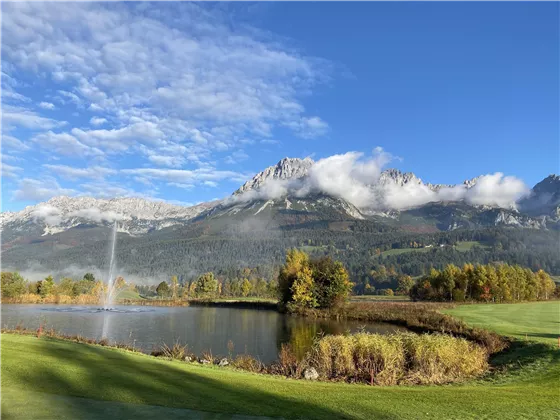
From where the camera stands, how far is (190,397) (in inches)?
528

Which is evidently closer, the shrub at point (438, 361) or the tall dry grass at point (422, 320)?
the shrub at point (438, 361)

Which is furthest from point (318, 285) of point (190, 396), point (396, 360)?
point (190, 396)

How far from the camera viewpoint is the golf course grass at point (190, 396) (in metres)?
11.7

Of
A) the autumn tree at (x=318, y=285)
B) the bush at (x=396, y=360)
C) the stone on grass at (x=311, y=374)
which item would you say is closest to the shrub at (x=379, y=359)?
the bush at (x=396, y=360)

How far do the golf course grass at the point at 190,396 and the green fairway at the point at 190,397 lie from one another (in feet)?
0.10

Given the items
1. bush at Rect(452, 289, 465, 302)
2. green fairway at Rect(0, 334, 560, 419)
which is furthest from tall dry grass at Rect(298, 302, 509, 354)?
bush at Rect(452, 289, 465, 302)

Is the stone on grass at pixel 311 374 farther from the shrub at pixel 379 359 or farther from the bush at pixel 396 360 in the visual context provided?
the shrub at pixel 379 359

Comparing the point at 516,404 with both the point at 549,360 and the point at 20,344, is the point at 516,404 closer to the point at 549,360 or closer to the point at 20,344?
the point at 549,360

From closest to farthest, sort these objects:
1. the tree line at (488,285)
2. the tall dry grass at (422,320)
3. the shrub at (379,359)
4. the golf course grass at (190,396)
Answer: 1. the golf course grass at (190,396)
2. the shrub at (379,359)
3. the tall dry grass at (422,320)
4. the tree line at (488,285)

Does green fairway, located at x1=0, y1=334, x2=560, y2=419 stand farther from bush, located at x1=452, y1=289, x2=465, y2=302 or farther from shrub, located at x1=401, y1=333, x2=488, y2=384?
bush, located at x1=452, y1=289, x2=465, y2=302

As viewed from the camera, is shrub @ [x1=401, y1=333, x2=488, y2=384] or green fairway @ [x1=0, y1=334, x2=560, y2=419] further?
shrub @ [x1=401, y1=333, x2=488, y2=384]

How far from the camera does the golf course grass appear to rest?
11695mm

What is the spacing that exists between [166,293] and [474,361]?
188964 mm

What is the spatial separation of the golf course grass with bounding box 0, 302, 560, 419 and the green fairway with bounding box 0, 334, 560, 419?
29 millimetres
